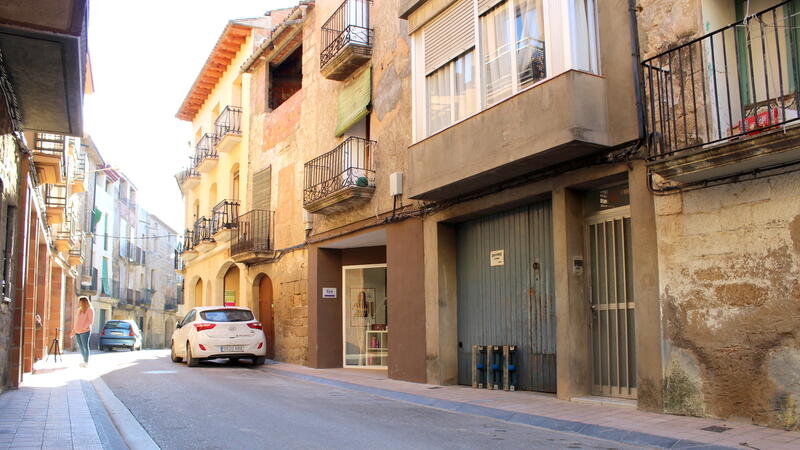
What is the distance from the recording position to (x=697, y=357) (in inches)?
294

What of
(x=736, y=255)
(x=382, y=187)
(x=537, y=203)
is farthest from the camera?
(x=382, y=187)

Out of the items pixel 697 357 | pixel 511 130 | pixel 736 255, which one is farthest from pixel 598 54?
pixel 697 357

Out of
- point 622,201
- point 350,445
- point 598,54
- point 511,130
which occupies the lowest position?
point 350,445

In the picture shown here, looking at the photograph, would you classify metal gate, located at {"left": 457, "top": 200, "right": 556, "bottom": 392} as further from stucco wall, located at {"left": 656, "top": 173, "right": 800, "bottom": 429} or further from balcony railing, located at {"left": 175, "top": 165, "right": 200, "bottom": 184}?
balcony railing, located at {"left": 175, "top": 165, "right": 200, "bottom": 184}

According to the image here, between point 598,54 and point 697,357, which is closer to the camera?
point 697,357

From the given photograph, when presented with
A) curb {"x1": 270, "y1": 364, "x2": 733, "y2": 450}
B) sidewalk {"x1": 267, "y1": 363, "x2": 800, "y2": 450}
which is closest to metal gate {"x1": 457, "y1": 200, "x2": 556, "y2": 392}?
sidewalk {"x1": 267, "y1": 363, "x2": 800, "y2": 450}

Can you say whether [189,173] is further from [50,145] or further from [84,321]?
[50,145]

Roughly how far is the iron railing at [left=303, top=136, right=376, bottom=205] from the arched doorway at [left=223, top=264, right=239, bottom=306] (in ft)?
32.2

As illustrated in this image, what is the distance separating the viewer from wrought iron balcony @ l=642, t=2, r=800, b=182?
7.11 metres

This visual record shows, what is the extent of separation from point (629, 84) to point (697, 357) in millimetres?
3264

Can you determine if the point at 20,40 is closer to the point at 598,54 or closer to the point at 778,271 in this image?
the point at 598,54

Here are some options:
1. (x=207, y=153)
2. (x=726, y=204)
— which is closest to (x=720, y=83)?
(x=726, y=204)

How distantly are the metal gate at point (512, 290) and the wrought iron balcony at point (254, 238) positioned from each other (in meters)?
8.84

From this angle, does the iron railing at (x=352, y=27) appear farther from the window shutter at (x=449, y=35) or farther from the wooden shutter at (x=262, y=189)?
the wooden shutter at (x=262, y=189)
